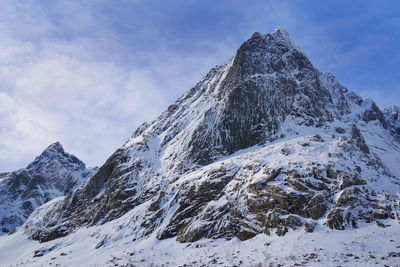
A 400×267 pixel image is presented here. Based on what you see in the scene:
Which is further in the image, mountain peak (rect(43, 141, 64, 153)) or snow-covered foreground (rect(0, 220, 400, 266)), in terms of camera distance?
mountain peak (rect(43, 141, 64, 153))

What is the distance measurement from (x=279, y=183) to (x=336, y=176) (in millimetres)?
5864

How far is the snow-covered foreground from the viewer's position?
18.4 meters

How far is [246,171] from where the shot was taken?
35219 mm

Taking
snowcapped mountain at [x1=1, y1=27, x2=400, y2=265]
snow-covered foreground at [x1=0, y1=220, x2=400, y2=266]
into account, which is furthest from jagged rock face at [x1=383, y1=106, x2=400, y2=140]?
snow-covered foreground at [x1=0, y1=220, x2=400, y2=266]

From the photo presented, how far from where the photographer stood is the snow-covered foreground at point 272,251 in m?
18.4

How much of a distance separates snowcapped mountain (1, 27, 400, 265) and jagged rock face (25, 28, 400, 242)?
16 centimetres

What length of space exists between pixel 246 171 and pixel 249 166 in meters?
0.88

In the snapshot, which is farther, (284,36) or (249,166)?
(284,36)

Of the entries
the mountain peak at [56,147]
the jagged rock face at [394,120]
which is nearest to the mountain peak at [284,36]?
the jagged rock face at [394,120]

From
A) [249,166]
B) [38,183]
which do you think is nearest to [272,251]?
[249,166]

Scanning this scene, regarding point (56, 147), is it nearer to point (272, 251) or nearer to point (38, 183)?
point (38, 183)

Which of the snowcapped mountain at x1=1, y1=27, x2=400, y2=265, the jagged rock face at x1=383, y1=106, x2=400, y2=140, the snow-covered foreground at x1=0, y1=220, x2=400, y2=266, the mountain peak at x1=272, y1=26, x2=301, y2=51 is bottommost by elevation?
the snow-covered foreground at x1=0, y1=220, x2=400, y2=266

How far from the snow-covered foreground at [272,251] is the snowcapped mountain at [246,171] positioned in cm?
58

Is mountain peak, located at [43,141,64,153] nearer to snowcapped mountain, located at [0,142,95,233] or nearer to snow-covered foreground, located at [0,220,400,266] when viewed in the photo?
snowcapped mountain, located at [0,142,95,233]
